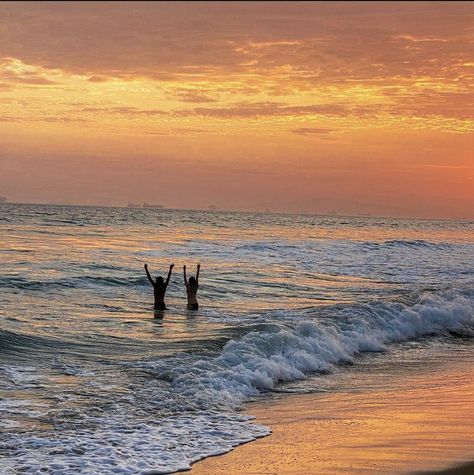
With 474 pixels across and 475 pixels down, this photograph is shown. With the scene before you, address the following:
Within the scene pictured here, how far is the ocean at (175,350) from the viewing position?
7855 mm

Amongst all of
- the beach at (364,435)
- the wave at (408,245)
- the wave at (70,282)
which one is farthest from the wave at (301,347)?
the wave at (408,245)

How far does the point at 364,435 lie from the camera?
805 centimetres

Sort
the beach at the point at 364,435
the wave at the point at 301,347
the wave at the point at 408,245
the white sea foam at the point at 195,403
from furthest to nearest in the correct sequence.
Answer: the wave at the point at 408,245 → the wave at the point at 301,347 → the white sea foam at the point at 195,403 → the beach at the point at 364,435

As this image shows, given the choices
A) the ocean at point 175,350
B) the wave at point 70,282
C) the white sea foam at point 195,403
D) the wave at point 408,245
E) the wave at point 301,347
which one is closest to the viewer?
the white sea foam at point 195,403

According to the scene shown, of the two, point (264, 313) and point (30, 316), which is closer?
point (30, 316)

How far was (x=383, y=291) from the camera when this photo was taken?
2577 cm

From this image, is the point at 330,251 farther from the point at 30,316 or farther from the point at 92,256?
the point at 30,316

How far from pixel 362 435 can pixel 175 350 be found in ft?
19.2

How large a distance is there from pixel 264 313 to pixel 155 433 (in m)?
11.1

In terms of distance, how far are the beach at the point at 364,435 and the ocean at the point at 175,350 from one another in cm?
36

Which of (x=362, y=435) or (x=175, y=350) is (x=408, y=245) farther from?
(x=362, y=435)

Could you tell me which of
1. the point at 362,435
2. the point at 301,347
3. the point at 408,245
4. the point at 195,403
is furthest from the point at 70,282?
the point at 408,245

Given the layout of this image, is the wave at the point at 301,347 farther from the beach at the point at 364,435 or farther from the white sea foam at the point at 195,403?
the beach at the point at 364,435

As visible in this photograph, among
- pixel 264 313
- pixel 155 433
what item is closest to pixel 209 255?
pixel 264 313
